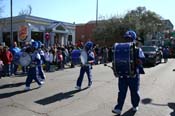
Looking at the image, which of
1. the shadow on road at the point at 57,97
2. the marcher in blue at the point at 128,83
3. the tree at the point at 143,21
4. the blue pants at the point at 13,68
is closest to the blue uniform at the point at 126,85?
the marcher in blue at the point at 128,83

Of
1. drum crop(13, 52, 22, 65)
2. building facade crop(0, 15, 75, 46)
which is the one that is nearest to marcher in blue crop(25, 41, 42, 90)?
drum crop(13, 52, 22, 65)

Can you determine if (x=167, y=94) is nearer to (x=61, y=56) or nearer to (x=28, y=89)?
(x=28, y=89)

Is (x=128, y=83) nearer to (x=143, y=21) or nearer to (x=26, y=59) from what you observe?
(x=26, y=59)

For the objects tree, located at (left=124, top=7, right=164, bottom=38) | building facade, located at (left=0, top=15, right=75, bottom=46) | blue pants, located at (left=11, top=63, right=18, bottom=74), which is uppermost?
tree, located at (left=124, top=7, right=164, bottom=38)

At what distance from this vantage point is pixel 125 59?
739cm

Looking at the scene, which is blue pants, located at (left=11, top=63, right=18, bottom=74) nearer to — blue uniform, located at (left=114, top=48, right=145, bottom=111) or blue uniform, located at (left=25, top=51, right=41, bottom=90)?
blue uniform, located at (left=25, top=51, right=41, bottom=90)

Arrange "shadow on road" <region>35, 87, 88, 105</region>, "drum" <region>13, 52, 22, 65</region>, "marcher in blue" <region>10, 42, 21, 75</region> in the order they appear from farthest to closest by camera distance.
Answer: "marcher in blue" <region>10, 42, 21, 75</region>, "drum" <region>13, 52, 22, 65</region>, "shadow on road" <region>35, 87, 88, 105</region>

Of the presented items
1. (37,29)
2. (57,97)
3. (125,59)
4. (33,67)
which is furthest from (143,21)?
(125,59)

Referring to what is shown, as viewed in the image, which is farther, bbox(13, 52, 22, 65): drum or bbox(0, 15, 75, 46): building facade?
bbox(0, 15, 75, 46): building facade

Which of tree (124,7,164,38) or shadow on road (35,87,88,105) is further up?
tree (124,7,164,38)

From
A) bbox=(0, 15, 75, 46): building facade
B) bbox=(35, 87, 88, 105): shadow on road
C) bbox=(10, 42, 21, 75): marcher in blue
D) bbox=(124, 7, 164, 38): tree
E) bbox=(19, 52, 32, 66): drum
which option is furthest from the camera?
bbox=(124, 7, 164, 38): tree

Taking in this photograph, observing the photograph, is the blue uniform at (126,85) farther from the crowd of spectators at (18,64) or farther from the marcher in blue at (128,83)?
the crowd of spectators at (18,64)

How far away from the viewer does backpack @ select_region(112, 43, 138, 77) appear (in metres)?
7.38

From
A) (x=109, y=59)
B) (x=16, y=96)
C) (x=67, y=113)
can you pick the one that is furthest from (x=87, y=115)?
(x=109, y=59)
